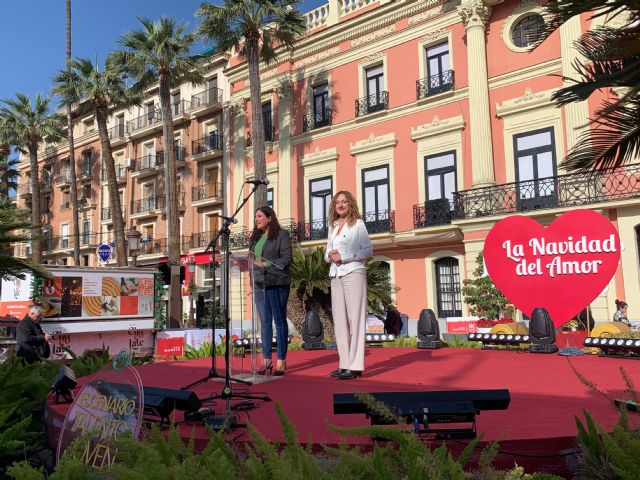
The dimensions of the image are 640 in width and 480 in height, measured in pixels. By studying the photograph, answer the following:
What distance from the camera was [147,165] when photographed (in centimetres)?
3628

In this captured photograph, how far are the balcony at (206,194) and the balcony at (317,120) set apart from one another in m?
7.82

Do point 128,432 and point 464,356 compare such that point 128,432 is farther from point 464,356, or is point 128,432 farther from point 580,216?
point 580,216

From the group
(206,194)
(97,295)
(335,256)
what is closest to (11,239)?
(335,256)

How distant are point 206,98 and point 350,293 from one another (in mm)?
29859

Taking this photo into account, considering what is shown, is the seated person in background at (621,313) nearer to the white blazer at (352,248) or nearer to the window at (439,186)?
the window at (439,186)

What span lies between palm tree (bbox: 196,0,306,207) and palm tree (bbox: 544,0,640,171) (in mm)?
16127

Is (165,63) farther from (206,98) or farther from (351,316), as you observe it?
(351,316)

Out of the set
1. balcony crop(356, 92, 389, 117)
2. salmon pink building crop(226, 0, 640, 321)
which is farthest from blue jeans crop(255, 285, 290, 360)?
balcony crop(356, 92, 389, 117)

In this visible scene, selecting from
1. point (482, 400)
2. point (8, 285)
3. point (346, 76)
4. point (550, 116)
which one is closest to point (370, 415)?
point (482, 400)

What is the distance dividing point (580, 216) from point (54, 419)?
706cm

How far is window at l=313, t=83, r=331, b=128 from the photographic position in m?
24.7

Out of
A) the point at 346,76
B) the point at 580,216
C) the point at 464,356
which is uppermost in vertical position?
the point at 346,76

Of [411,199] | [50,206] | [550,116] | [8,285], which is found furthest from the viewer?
[50,206]

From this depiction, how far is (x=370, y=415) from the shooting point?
271cm
